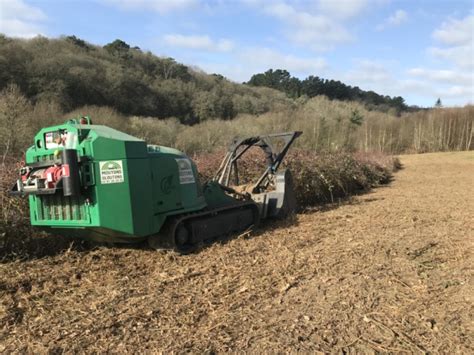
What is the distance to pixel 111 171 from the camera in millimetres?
5180

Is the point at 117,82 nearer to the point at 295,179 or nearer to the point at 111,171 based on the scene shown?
the point at 295,179

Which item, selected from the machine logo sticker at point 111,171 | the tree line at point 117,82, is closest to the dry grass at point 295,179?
the machine logo sticker at point 111,171

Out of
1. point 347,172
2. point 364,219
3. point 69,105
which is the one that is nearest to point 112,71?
point 69,105

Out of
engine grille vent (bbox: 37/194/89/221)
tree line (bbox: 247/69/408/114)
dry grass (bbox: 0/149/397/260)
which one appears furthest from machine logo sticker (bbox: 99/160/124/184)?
tree line (bbox: 247/69/408/114)

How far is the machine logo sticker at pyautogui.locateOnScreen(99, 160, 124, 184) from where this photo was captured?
203 inches

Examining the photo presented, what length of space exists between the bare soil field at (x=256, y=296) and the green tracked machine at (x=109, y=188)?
0.42 m

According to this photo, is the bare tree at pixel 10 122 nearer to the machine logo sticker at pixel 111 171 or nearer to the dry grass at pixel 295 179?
the dry grass at pixel 295 179

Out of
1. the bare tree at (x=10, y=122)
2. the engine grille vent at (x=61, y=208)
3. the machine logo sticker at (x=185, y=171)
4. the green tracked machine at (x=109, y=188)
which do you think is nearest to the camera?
the green tracked machine at (x=109, y=188)

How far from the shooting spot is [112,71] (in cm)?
4256

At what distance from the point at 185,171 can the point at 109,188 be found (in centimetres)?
134

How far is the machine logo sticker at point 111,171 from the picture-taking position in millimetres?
5148

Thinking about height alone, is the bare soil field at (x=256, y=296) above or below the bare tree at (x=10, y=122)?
below

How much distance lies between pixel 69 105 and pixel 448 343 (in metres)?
32.6

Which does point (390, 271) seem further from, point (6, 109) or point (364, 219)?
point (6, 109)
